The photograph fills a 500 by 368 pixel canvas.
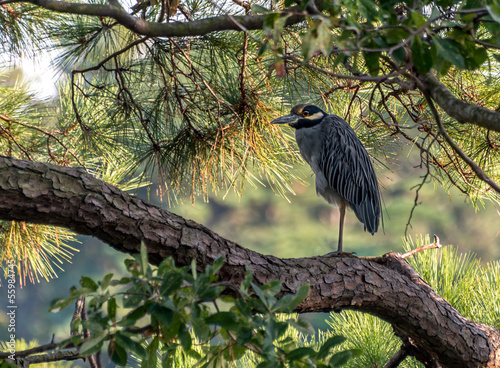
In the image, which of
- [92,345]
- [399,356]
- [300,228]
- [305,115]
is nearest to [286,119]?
[305,115]

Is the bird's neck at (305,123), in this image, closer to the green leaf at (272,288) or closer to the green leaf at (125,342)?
the green leaf at (272,288)

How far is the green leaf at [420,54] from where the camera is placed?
2.00 feet

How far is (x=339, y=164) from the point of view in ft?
5.60

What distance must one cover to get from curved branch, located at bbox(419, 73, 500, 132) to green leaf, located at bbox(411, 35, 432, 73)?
10 centimetres

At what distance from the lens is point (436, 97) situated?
0.78m

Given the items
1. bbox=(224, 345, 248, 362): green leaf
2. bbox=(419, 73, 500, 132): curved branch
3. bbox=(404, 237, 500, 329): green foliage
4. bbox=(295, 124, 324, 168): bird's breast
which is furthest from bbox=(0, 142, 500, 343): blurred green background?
bbox=(224, 345, 248, 362): green leaf

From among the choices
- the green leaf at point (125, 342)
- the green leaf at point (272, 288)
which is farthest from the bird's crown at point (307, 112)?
the green leaf at point (125, 342)

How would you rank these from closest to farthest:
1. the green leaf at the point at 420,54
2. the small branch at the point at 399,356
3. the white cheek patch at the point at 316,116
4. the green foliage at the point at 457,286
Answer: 1. the green leaf at the point at 420,54
2. the small branch at the point at 399,356
3. the green foliage at the point at 457,286
4. the white cheek patch at the point at 316,116

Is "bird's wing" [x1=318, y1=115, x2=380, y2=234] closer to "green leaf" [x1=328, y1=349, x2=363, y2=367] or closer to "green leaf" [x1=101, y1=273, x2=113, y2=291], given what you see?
"green leaf" [x1=328, y1=349, x2=363, y2=367]

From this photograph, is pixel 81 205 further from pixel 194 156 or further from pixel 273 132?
pixel 273 132

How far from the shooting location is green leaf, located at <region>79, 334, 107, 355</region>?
50 centimetres

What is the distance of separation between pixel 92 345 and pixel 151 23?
0.72 m

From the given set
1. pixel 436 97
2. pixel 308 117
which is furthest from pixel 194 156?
pixel 436 97

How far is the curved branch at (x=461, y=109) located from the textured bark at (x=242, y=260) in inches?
19.0
